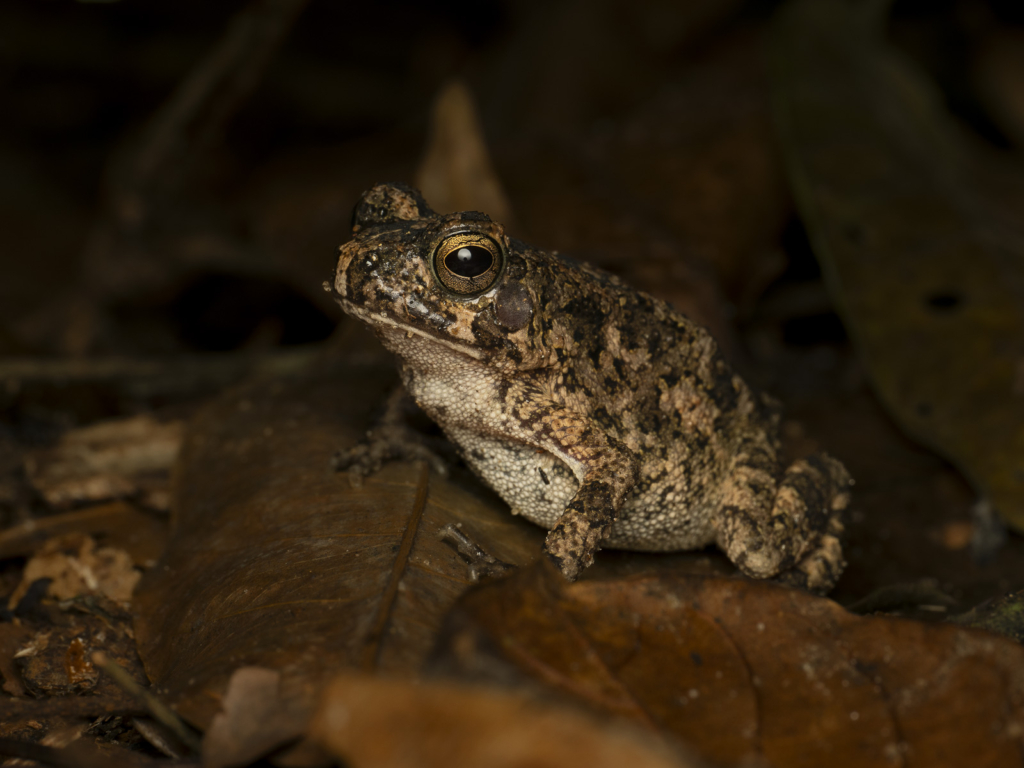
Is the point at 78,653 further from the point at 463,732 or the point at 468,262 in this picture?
the point at 463,732

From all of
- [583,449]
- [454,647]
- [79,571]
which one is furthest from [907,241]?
[79,571]

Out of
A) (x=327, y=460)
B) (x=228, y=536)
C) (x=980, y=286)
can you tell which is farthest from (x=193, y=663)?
(x=980, y=286)

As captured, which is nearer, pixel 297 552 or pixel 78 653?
pixel 297 552

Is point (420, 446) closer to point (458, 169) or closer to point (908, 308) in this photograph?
point (458, 169)

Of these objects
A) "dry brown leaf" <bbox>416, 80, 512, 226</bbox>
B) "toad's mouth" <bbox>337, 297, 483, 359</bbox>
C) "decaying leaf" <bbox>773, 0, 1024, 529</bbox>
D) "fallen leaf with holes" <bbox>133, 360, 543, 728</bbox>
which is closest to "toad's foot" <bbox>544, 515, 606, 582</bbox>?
"fallen leaf with holes" <bbox>133, 360, 543, 728</bbox>

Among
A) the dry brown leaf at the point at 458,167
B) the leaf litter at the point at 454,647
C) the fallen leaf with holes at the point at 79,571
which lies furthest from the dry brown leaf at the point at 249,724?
the dry brown leaf at the point at 458,167
